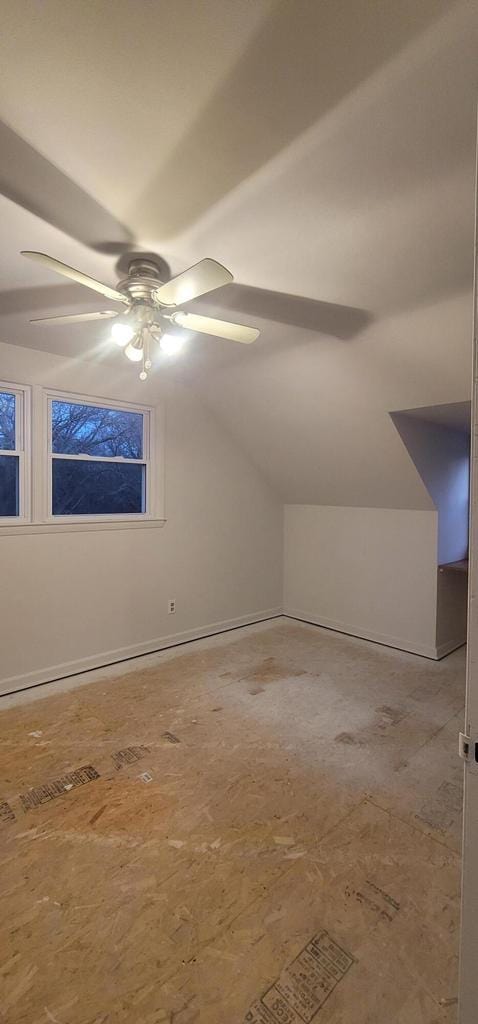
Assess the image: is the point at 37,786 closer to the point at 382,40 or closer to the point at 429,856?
the point at 429,856

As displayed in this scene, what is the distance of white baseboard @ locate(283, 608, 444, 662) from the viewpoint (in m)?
3.76

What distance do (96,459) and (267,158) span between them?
2.58 metres

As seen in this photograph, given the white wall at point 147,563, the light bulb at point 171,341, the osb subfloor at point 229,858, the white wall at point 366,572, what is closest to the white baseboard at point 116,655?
the white wall at point 147,563

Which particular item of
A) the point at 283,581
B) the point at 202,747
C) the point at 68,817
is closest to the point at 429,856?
the point at 202,747

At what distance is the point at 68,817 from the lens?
1.86 meters

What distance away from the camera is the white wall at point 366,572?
150 inches

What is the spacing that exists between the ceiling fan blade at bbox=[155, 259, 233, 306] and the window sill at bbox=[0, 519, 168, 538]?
2.03 metres

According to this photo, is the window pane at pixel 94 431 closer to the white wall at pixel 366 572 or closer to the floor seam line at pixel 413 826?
the white wall at pixel 366 572

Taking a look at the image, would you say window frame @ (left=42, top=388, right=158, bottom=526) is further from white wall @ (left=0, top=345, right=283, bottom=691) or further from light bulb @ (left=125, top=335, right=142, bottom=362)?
light bulb @ (left=125, top=335, right=142, bottom=362)

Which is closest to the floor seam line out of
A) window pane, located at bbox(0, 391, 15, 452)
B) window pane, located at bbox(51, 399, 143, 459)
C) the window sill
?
the window sill

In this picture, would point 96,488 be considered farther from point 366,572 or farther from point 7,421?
point 366,572

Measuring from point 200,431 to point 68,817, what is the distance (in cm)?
308

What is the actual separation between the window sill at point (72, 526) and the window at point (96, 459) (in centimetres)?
7

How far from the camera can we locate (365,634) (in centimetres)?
421
